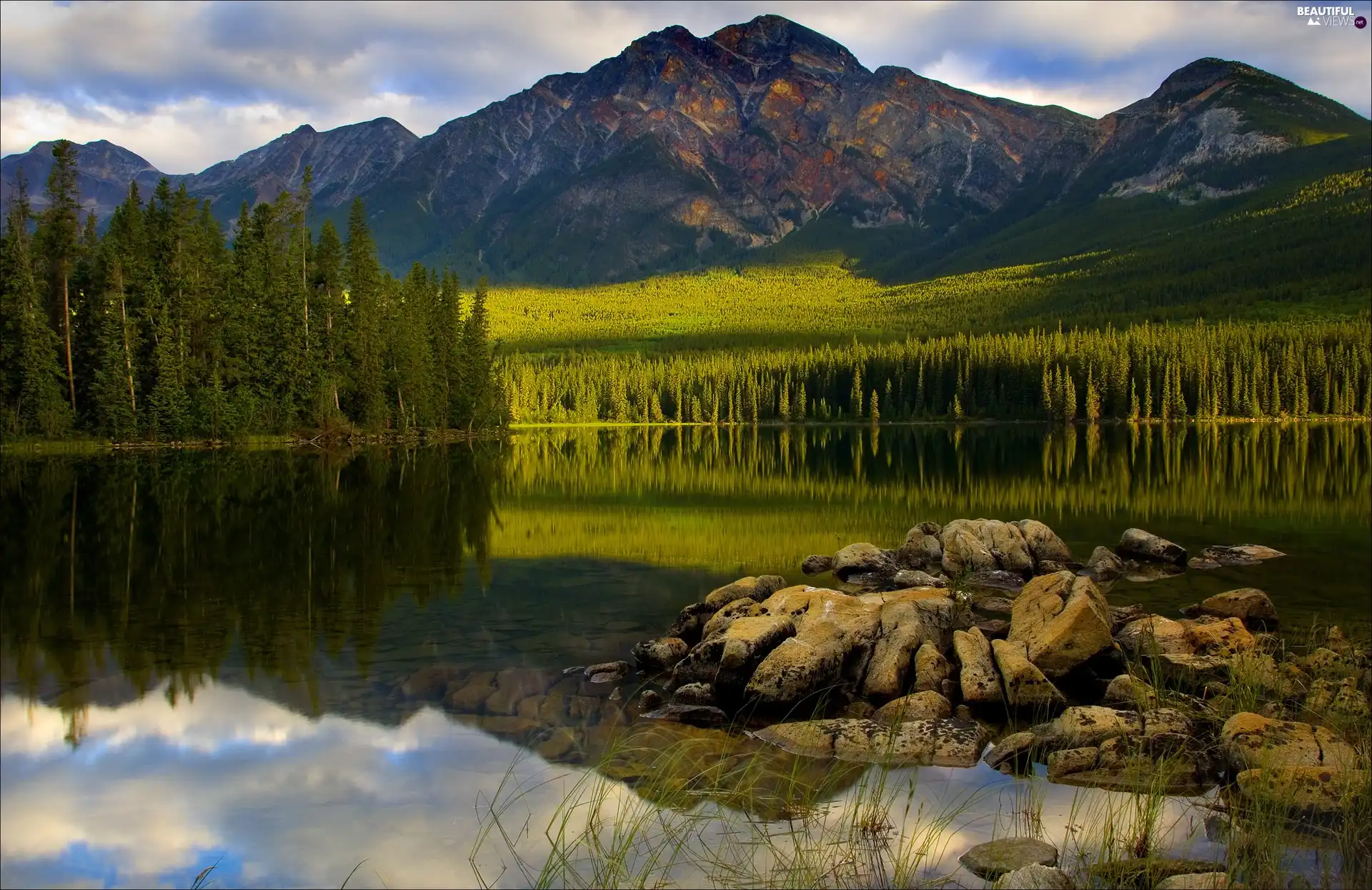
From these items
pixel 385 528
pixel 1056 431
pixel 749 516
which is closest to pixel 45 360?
pixel 385 528

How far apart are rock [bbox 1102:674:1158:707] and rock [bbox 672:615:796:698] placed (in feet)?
Answer: 18.1

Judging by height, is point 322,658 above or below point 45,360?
below

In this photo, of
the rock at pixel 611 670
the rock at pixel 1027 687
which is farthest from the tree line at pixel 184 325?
the rock at pixel 1027 687

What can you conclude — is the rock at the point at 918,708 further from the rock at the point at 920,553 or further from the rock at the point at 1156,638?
the rock at the point at 920,553

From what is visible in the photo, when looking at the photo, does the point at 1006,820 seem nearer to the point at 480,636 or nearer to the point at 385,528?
the point at 480,636

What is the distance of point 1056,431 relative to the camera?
131m

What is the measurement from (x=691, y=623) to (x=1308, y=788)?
11.8 metres

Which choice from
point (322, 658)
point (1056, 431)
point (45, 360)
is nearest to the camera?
point (322, 658)

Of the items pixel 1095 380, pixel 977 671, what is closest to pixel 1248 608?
pixel 977 671

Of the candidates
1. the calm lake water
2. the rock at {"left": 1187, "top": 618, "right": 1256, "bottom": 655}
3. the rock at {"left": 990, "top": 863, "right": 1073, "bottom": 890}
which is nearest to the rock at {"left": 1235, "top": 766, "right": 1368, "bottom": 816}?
the calm lake water

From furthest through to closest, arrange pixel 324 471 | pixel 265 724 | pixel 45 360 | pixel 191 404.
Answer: pixel 191 404 → pixel 45 360 → pixel 324 471 → pixel 265 724

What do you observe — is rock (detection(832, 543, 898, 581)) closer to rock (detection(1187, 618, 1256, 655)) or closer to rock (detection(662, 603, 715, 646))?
rock (detection(662, 603, 715, 646))

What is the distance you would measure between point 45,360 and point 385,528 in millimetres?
47157

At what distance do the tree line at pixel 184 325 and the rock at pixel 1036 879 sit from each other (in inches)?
2897
